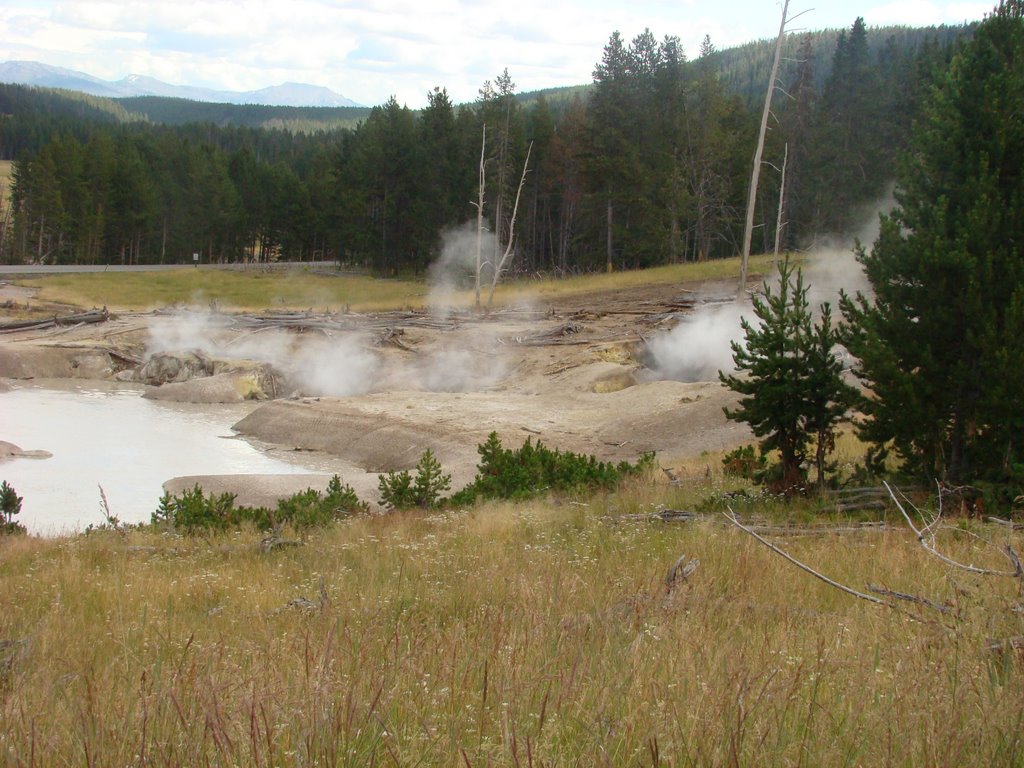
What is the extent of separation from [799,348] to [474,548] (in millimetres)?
5450

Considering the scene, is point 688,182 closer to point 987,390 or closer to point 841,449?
point 841,449

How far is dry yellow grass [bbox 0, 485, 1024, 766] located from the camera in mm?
3170

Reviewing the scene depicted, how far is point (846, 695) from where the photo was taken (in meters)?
3.82

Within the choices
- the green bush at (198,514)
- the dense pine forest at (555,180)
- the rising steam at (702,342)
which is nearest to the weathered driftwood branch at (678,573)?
the green bush at (198,514)

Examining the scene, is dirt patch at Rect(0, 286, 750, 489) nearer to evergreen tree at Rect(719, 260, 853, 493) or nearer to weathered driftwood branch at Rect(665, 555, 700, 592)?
evergreen tree at Rect(719, 260, 853, 493)

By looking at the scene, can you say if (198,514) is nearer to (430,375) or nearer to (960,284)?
(960,284)

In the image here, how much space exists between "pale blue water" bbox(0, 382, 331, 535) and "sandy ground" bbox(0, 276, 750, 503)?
123 centimetres

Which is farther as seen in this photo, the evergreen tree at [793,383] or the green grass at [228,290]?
the green grass at [228,290]

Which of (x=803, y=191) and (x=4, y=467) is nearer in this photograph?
(x=4, y=467)

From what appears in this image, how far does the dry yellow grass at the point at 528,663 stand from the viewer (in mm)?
3170

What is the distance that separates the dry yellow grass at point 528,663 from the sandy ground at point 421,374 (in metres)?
11.1

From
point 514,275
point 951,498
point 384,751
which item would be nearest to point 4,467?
point 951,498

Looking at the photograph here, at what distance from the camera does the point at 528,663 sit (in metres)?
4.13

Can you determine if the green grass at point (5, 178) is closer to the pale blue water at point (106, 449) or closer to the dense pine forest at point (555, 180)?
the dense pine forest at point (555, 180)
